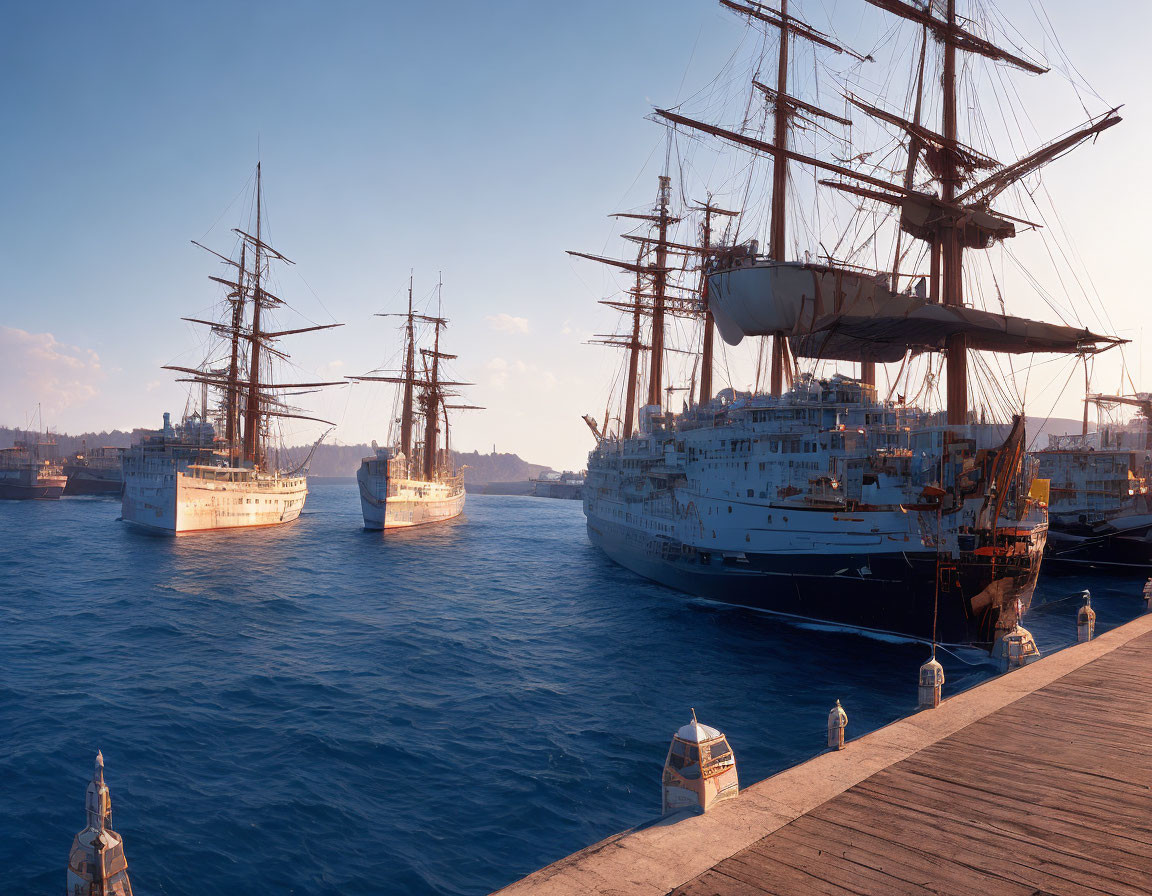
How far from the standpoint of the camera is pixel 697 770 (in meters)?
7.59

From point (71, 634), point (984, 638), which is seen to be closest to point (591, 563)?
point (984, 638)

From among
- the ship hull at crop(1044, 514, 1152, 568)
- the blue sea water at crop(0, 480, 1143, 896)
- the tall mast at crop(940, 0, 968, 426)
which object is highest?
the tall mast at crop(940, 0, 968, 426)

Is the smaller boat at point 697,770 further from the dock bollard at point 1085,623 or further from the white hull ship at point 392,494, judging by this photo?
the white hull ship at point 392,494

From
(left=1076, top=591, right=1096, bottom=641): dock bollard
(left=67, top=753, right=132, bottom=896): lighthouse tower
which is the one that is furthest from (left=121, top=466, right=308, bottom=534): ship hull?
(left=1076, top=591, right=1096, bottom=641): dock bollard

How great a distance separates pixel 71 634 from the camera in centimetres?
2609

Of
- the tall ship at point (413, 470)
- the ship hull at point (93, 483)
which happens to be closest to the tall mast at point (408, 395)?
the tall ship at point (413, 470)

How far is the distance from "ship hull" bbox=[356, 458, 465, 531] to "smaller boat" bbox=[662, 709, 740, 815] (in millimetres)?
60600

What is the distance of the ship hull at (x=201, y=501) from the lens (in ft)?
199

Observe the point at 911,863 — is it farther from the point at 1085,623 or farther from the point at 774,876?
the point at 1085,623

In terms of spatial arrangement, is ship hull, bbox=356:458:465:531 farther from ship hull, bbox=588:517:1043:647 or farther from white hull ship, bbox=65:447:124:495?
white hull ship, bbox=65:447:124:495

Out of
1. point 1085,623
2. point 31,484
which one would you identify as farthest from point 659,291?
point 31,484

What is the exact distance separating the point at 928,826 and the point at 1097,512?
195 ft

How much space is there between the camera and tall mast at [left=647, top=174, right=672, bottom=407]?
6206cm

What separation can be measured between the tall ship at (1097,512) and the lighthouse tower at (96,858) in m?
56.6
